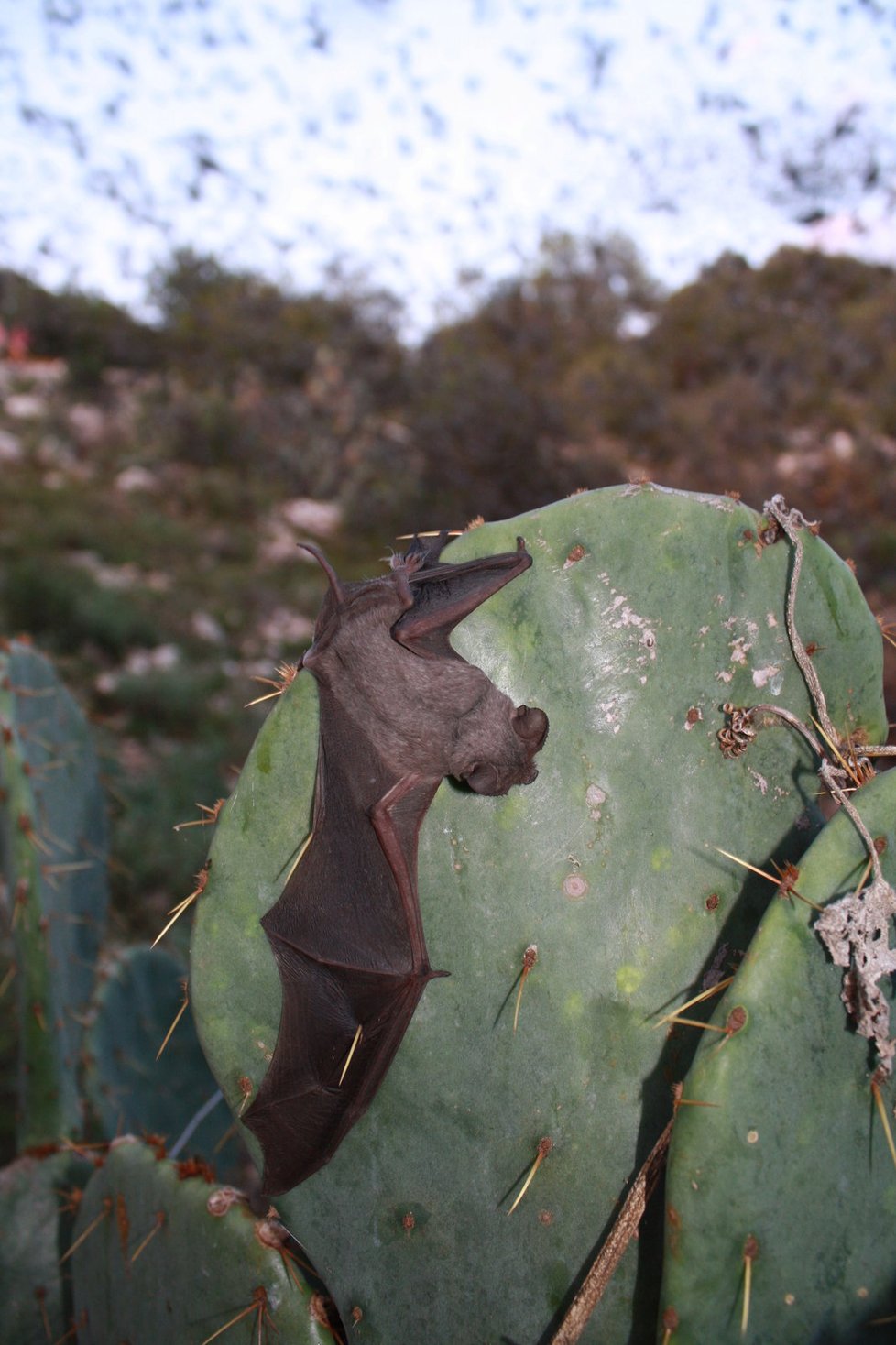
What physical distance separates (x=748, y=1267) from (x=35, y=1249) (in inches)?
51.3

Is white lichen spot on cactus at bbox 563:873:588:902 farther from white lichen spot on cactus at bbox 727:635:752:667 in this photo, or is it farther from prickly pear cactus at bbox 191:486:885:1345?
white lichen spot on cactus at bbox 727:635:752:667

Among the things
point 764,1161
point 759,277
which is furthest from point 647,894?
point 759,277

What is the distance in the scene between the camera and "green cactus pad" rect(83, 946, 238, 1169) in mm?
1904

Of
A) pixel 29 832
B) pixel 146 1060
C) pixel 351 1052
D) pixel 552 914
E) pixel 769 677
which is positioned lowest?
pixel 146 1060

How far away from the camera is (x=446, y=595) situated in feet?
3.09

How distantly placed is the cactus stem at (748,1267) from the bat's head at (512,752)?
47cm

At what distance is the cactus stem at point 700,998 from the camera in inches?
34.6

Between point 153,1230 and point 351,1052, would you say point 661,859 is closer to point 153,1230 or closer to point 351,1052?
point 351,1052

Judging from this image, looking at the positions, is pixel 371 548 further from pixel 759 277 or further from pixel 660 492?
pixel 660 492

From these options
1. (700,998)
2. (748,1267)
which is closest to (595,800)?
(700,998)

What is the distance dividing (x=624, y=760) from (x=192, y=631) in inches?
266

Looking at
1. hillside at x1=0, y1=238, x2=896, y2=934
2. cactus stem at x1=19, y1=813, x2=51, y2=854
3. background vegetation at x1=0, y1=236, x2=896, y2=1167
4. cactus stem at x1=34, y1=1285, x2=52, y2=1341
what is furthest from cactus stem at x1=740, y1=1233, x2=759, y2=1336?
hillside at x1=0, y1=238, x2=896, y2=934

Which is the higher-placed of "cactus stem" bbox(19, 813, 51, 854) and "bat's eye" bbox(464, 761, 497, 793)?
"bat's eye" bbox(464, 761, 497, 793)

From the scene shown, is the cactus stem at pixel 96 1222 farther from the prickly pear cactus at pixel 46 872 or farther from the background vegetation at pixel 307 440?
the background vegetation at pixel 307 440
